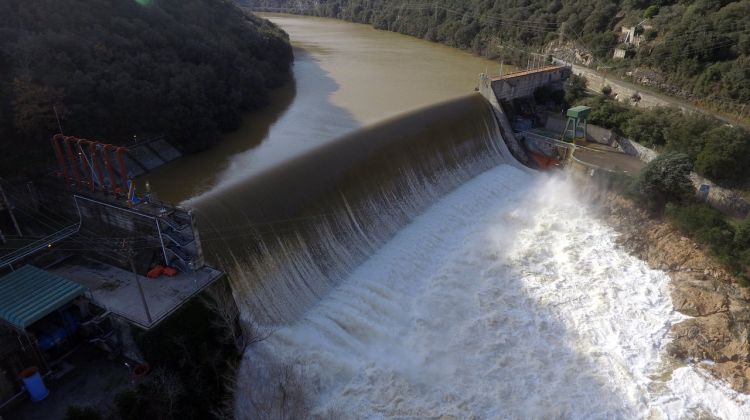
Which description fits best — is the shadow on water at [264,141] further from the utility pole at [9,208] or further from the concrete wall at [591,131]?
the concrete wall at [591,131]

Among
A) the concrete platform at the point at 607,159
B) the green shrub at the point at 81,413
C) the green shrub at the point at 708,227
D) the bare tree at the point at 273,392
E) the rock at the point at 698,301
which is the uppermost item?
the concrete platform at the point at 607,159

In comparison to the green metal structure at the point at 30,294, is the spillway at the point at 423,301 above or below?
below

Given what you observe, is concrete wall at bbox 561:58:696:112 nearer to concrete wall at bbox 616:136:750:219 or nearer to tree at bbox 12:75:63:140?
concrete wall at bbox 616:136:750:219

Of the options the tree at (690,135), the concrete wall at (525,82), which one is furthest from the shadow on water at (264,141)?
the tree at (690,135)

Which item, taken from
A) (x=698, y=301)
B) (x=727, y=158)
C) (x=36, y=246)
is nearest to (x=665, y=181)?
(x=727, y=158)

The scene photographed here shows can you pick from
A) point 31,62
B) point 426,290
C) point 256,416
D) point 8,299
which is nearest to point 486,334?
point 426,290

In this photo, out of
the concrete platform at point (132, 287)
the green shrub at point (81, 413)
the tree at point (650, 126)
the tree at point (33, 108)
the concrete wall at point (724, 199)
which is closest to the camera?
the green shrub at point (81, 413)

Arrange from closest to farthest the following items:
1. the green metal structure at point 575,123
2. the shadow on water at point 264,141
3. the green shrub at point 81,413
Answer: the green shrub at point 81,413 → the shadow on water at point 264,141 → the green metal structure at point 575,123

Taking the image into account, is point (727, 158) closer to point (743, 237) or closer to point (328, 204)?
point (743, 237)
